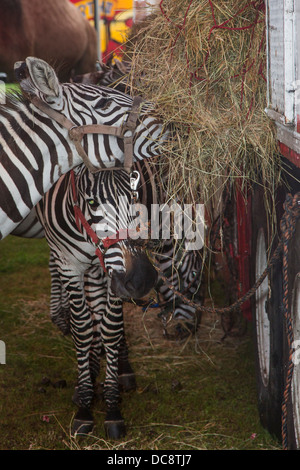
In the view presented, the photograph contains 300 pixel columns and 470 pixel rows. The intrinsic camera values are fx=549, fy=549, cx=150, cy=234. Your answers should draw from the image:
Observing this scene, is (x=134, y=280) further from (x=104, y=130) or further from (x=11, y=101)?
(x=11, y=101)

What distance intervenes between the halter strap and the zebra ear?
0.07 m

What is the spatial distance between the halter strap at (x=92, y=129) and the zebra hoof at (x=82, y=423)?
1.82 m

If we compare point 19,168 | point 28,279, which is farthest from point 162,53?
point 28,279

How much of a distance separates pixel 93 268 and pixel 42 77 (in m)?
1.70

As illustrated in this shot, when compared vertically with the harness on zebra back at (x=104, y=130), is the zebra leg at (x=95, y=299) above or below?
below

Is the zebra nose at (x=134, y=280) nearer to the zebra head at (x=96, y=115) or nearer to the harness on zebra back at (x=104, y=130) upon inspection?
the harness on zebra back at (x=104, y=130)

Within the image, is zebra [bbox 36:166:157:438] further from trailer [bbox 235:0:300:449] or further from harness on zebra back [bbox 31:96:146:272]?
trailer [bbox 235:0:300:449]

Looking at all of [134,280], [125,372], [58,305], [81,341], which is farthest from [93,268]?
[58,305]

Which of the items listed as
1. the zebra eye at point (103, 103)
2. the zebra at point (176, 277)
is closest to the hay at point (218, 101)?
the zebra eye at point (103, 103)

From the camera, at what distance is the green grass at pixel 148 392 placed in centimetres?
355

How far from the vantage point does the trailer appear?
2336 mm

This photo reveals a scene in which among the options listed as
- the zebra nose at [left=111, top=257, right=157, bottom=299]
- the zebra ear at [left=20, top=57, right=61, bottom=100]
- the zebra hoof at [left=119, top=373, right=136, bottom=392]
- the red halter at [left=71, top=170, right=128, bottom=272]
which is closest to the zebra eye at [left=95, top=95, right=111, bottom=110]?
the zebra ear at [left=20, top=57, right=61, bottom=100]

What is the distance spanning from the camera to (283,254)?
2652 millimetres
